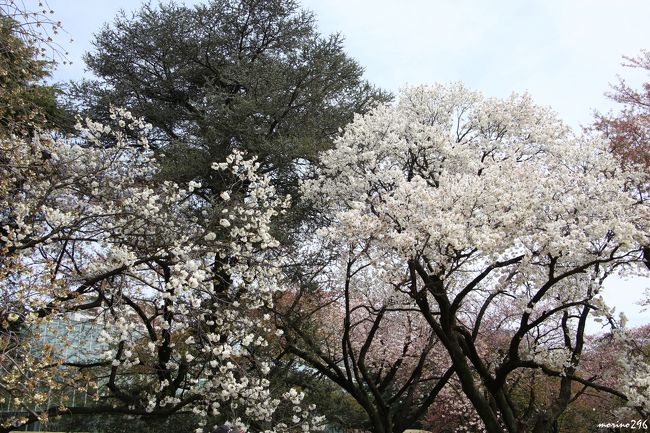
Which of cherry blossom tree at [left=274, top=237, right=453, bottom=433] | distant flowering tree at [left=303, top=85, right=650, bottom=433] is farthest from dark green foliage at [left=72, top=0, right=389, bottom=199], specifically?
cherry blossom tree at [left=274, top=237, right=453, bottom=433]

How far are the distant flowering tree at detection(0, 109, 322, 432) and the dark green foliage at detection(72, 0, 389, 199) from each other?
1.55 metres

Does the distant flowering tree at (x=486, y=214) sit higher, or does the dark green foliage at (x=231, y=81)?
the dark green foliage at (x=231, y=81)

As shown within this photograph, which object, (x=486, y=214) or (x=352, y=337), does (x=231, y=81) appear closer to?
(x=486, y=214)

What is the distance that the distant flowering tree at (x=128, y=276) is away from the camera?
6.18 m

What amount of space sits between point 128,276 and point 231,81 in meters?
6.77

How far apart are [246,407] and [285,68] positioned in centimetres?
704

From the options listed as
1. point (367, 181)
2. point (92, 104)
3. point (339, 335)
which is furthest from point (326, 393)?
point (92, 104)

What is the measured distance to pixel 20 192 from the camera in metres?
7.85

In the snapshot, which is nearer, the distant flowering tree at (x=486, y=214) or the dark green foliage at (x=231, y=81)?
the distant flowering tree at (x=486, y=214)

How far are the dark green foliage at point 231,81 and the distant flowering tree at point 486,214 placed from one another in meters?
1.31

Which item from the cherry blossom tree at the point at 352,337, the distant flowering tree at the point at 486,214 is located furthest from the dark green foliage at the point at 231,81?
the cherry blossom tree at the point at 352,337

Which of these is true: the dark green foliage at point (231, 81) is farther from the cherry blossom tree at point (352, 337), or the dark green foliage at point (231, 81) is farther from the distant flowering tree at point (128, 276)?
the cherry blossom tree at point (352, 337)

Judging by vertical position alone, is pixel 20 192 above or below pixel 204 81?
below

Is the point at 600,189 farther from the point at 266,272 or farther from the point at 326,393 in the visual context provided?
the point at 326,393
